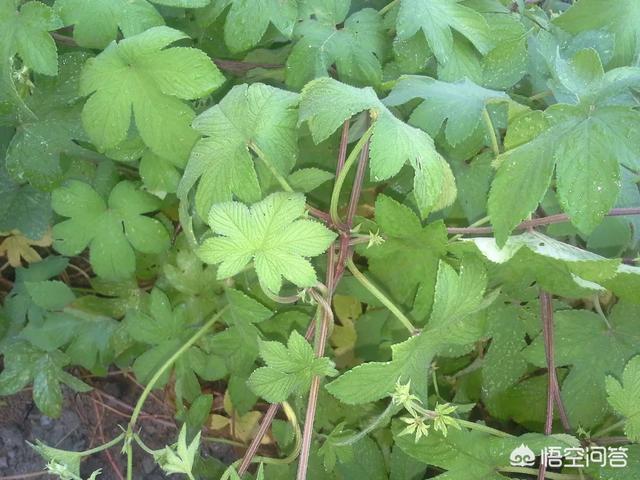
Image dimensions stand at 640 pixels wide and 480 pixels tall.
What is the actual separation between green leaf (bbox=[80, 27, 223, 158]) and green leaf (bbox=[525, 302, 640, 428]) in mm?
761

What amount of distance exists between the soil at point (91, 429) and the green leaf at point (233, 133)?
3.27 ft

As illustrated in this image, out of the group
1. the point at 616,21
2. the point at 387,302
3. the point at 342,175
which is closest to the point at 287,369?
the point at 387,302

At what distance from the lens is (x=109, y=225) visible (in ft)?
4.78

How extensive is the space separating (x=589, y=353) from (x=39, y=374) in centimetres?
120

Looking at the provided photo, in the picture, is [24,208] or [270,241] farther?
[24,208]

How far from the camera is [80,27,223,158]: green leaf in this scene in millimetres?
1035

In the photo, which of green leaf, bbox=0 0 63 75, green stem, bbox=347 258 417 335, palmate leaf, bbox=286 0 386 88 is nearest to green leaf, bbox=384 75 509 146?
palmate leaf, bbox=286 0 386 88

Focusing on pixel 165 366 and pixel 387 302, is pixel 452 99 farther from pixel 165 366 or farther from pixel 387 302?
pixel 165 366

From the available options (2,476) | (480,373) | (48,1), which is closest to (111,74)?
(48,1)

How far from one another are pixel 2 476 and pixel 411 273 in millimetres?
1177

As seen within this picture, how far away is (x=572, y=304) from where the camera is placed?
1.50 metres

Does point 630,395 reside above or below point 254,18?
below

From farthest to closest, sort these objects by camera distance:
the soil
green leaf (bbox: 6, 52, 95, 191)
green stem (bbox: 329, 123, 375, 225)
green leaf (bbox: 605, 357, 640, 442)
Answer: the soil < green leaf (bbox: 6, 52, 95, 191) < green leaf (bbox: 605, 357, 640, 442) < green stem (bbox: 329, 123, 375, 225)

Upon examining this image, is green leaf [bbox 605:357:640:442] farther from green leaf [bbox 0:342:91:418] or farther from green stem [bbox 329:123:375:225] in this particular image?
green leaf [bbox 0:342:91:418]
